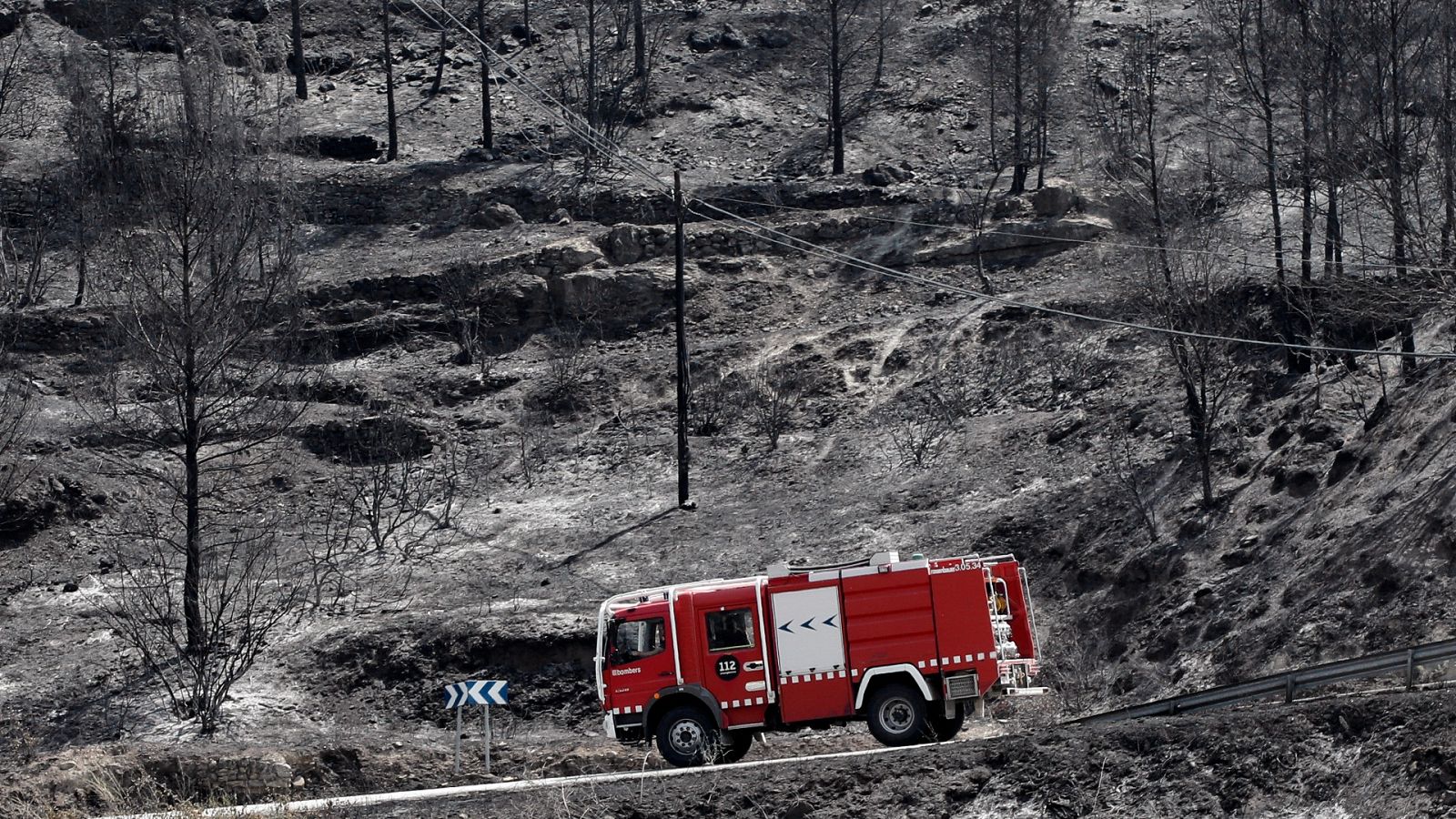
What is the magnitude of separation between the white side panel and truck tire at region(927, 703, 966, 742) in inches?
52.3

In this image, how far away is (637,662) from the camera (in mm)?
18312

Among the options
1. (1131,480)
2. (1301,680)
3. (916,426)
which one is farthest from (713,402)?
(1301,680)

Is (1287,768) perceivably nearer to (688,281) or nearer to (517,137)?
(688,281)

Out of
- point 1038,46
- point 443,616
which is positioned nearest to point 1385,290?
point 443,616

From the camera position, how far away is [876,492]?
32.1m

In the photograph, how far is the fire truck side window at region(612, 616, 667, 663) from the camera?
60.0 ft

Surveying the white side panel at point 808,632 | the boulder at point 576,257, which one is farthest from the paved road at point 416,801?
the boulder at point 576,257

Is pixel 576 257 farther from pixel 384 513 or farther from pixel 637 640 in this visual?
pixel 637 640

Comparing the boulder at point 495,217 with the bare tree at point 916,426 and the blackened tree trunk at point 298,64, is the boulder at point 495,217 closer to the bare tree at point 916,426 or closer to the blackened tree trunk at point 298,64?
the blackened tree trunk at point 298,64

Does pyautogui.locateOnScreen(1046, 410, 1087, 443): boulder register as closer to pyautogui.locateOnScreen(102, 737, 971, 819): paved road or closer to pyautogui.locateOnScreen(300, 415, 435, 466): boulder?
pyautogui.locateOnScreen(300, 415, 435, 466): boulder

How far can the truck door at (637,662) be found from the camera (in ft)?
59.7

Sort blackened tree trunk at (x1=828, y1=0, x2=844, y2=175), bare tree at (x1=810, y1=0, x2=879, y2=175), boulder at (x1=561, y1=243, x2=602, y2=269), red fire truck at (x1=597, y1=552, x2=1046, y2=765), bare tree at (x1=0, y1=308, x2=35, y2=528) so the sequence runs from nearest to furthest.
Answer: red fire truck at (x1=597, y1=552, x2=1046, y2=765) → bare tree at (x1=0, y1=308, x2=35, y2=528) → boulder at (x1=561, y1=243, x2=602, y2=269) → blackened tree trunk at (x1=828, y1=0, x2=844, y2=175) → bare tree at (x1=810, y1=0, x2=879, y2=175)

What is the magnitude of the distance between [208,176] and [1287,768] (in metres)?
20.9

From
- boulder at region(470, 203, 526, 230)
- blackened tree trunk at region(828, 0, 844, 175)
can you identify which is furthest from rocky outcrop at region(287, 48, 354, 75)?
blackened tree trunk at region(828, 0, 844, 175)
